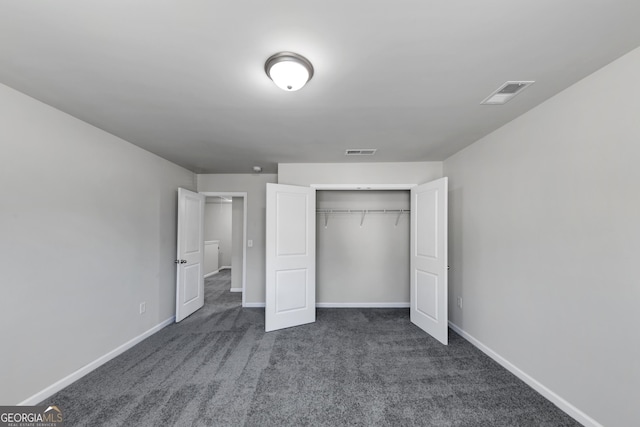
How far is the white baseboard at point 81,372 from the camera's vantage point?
2015mm

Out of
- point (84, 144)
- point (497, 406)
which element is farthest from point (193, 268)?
point (497, 406)

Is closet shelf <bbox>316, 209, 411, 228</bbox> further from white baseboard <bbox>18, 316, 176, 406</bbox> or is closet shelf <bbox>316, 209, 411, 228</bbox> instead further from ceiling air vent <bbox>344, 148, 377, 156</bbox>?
white baseboard <bbox>18, 316, 176, 406</bbox>

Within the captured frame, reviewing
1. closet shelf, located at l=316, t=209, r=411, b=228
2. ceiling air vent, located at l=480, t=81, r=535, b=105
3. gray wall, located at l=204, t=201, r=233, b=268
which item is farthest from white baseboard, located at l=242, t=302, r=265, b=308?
gray wall, located at l=204, t=201, r=233, b=268

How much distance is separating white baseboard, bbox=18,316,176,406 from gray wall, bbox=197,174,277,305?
1.56 metres

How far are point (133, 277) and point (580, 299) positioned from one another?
14.0 ft

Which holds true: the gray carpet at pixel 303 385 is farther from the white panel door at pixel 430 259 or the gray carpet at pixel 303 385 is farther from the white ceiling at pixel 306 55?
the white ceiling at pixel 306 55

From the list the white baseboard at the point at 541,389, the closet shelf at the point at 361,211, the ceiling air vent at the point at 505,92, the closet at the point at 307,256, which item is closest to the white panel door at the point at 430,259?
the closet at the point at 307,256

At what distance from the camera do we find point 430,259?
134 inches

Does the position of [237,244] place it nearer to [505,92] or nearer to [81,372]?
→ [81,372]

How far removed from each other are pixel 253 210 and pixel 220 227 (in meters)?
4.76

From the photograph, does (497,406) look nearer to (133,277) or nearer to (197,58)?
(197,58)

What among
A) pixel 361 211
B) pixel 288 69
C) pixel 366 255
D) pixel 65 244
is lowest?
pixel 366 255

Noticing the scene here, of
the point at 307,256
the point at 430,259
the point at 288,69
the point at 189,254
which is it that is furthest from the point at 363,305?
the point at 288,69

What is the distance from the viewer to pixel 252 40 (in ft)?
4.56
